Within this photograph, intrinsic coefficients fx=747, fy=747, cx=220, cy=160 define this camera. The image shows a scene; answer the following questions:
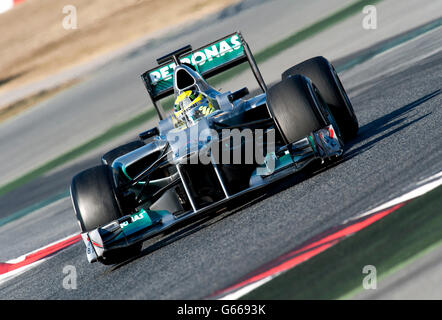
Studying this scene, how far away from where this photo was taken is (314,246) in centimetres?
514

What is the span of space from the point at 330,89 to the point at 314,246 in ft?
10.4

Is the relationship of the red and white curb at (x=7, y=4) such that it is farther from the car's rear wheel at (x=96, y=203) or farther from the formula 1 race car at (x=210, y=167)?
the car's rear wheel at (x=96, y=203)

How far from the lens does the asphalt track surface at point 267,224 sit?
5473 mm

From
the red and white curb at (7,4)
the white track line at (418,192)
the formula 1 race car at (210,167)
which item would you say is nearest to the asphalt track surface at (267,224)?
the white track line at (418,192)

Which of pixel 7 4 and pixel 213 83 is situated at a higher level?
pixel 7 4

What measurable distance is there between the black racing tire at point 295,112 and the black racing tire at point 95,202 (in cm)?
161

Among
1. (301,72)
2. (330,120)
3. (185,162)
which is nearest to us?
(185,162)

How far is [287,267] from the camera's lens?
4.93 m

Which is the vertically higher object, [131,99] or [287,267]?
[131,99]

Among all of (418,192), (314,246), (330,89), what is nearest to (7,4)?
(330,89)

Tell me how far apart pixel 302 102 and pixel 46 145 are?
8.80 m

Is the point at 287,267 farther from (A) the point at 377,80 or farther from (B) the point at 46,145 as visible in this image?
(B) the point at 46,145

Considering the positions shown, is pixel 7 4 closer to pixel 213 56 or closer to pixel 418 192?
pixel 213 56
